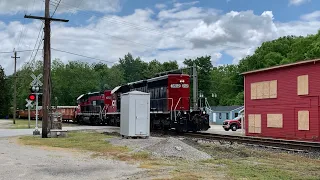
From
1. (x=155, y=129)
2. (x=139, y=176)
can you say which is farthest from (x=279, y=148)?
(x=155, y=129)

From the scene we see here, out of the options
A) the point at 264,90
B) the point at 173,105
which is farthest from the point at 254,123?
the point at 173,105

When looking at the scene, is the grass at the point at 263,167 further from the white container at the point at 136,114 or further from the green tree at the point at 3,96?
the green tree at the point at 3,96

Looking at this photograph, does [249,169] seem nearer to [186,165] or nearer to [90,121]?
[186,165]

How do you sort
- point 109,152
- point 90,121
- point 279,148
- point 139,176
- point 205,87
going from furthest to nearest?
1. point 205,87
2. point 90,121
3. point 279,148
4. point 109,152
5. point 139,176

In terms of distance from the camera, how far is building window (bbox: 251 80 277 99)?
90.1 ft

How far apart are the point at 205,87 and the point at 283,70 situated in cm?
7762

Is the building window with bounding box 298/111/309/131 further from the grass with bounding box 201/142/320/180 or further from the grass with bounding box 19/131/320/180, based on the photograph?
the grass with bounding box 201/142/320/180

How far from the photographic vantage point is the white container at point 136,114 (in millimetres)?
21141

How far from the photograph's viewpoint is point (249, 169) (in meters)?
10.7

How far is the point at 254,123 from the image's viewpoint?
29.3 meters

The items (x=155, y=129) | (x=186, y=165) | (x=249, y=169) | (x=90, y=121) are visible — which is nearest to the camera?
(x=249, y=169)

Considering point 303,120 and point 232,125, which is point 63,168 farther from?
point 232,125

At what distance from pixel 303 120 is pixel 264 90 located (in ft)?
15.5

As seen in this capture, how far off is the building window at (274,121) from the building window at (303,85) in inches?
97.0
